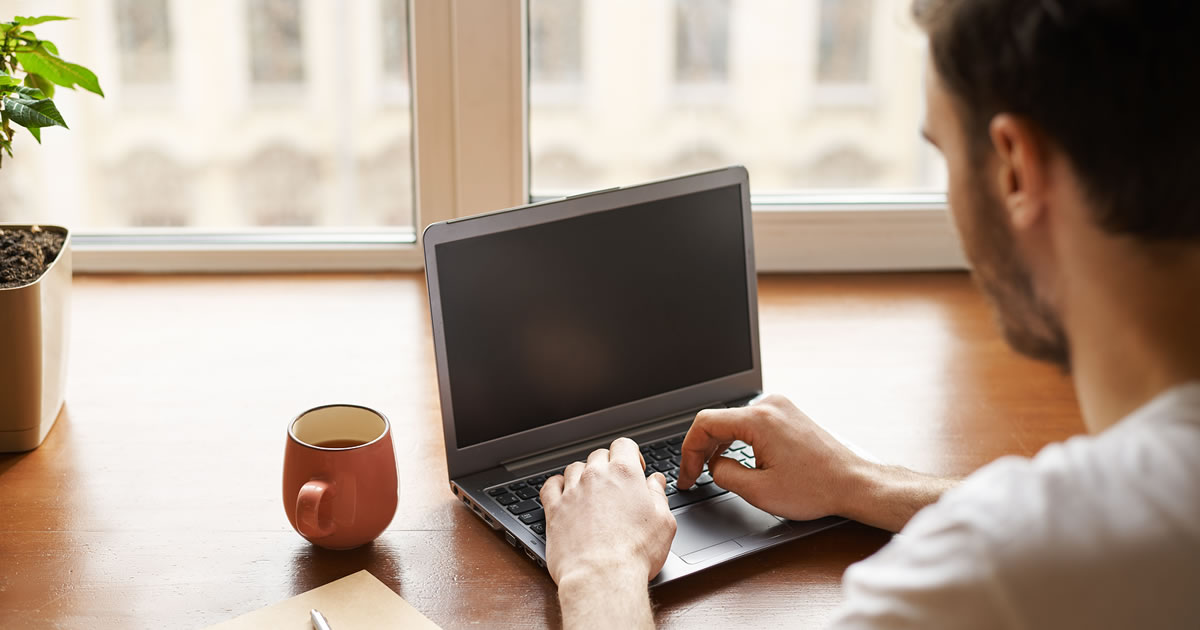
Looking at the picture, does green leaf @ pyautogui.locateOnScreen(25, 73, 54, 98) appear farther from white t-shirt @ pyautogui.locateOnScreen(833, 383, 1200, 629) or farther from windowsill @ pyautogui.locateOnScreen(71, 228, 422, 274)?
white t-shirt @ pyautogui.locateOnScreen(833, 383, 1200, 629)

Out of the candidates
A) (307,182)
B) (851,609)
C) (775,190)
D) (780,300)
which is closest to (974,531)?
(851,609)

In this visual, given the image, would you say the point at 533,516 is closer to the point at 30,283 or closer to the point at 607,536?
the point at 607,536

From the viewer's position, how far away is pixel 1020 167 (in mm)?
608

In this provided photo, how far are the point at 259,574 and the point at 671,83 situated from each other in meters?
1.02

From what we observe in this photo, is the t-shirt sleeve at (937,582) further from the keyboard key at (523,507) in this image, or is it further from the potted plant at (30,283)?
the potted plant at (30,283)

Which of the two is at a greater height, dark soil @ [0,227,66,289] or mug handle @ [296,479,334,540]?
dark soil @ [0,227,66,289]

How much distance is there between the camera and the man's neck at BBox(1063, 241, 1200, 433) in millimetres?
578

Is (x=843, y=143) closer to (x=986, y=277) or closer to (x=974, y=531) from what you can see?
(x=986, y=277)

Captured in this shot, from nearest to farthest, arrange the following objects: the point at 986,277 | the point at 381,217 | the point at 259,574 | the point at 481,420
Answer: the point at 986,277 < the point at 259,574 < the point at 481,420 < the point at 381,217

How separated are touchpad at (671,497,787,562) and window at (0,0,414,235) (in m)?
0.83

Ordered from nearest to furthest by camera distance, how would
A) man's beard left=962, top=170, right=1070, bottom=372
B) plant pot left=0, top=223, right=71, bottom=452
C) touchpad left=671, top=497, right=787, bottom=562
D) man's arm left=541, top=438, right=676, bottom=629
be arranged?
man's beard left=962, top=170, right=1070, bottom=372, man's arm left=541, top=438, right=676, bottom=629, touchpad left=671, top=497, right=787, bottom=562, plant pot left=0, top=223, right=71, bottom=452

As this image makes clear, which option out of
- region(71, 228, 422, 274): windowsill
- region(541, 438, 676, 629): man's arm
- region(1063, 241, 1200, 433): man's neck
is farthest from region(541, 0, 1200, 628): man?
region(71, 228, 422, 274): windowsill

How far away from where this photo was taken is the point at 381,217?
1.70 metres

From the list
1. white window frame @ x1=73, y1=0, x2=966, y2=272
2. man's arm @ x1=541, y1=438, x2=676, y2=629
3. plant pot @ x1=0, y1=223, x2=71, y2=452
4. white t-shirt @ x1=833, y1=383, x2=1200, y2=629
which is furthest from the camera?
white window frame @ x1=73, y1=0, x2=966, y2=272
